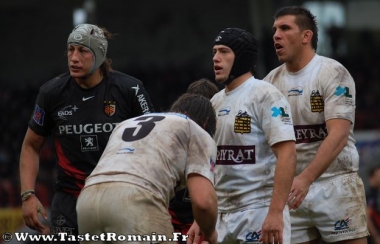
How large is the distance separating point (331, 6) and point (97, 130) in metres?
27.5

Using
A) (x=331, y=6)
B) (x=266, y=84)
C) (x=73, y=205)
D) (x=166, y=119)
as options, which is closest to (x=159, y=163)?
(x=166, y=119)

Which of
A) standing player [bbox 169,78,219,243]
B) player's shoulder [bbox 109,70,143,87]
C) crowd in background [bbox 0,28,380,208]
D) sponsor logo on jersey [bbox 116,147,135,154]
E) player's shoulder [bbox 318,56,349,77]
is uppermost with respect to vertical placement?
player's shoulder [bbox 109,70,143,87]

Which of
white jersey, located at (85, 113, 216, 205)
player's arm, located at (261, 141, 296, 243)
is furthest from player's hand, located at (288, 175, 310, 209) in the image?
white jersey, located at (85, 113, 216, 205)

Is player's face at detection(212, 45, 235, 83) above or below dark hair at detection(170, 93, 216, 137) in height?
above

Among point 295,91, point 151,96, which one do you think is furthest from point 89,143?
point 151,96

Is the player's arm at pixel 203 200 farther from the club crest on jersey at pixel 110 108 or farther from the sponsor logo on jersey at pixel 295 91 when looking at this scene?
the sponsor logo on jersey at pixel 295 91

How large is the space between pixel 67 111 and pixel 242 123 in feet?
4.84

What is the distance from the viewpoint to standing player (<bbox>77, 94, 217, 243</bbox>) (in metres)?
5.33

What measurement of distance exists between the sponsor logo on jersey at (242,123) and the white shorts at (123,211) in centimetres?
137

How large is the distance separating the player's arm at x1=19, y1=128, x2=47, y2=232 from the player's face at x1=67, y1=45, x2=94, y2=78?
65cm

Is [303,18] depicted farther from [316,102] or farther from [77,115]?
[77,115]

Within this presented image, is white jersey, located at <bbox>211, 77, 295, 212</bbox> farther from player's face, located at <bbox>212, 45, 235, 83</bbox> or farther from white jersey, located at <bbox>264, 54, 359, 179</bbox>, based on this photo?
white jersey, located at <bbox>264, 54, 359, 179</bbox>

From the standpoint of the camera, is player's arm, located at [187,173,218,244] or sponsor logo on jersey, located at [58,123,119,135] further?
sponsor logo on jersey, located at [58,123,119,135]

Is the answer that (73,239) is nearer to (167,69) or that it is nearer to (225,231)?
(225,231)
